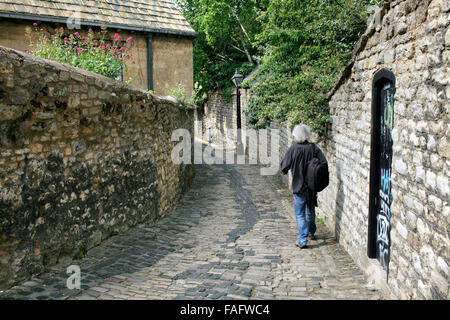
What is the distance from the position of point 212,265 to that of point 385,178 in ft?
8.07

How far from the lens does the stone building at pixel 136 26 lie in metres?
10.6

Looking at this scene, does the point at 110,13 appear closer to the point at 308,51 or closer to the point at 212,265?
the point at 308,51

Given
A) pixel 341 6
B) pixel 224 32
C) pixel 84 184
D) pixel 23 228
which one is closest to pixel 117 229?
pixel 84 184

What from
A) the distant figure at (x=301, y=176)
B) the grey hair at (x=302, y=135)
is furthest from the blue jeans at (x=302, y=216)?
the grey hair at (x=302, y=135)

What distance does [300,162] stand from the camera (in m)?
6.16

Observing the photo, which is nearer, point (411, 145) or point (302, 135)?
point (411, 145)

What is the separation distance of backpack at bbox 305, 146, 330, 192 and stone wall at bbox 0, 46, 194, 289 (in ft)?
9.31

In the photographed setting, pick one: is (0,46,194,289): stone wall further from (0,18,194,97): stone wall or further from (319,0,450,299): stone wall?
(0,18,194,97): stone wall

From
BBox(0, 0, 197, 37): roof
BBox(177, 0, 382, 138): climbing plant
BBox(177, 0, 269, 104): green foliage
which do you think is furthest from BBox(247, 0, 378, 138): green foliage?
BBox(177, 0, 269, 104): green foliage

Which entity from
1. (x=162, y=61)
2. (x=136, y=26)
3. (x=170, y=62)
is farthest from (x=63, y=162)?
(x=170, y=62)

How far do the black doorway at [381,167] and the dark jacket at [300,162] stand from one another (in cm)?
141

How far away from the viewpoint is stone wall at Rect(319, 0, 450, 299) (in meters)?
3.03

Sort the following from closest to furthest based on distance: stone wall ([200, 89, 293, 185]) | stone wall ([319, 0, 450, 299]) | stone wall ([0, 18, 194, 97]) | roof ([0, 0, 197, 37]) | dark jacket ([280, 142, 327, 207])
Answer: stone wall ([319, 0, 450, 299]) < dark jacket ([280, 142, 327, 207]) < roof ([0, 0, 197, 37]) < stone wall ([0, 18, 194, 97]) < stone wall ([200, 89, 293, 185])

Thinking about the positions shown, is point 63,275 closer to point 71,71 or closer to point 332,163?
point 71,71
